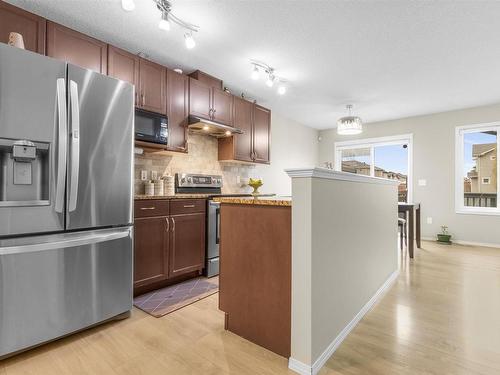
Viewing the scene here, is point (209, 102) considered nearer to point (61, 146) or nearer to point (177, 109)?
point (177, 109)

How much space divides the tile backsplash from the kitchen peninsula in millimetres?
1630

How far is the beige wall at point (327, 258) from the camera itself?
144 centimetres

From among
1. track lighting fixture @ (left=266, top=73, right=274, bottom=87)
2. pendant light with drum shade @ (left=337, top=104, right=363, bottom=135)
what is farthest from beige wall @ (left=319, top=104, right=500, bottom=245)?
track lighting fixture @ (left=266, top=73, right=274, bottom=87)

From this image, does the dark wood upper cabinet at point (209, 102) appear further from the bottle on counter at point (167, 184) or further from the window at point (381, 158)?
the window at point (381, 158)

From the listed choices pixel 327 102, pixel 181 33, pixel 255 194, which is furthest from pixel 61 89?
pixel 327 102

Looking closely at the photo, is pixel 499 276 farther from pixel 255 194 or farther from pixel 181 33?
pixel 181 33

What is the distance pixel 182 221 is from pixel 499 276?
3.54 m

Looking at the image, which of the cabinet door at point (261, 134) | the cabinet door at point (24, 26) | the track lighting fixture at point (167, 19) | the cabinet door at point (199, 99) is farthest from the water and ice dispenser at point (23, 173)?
the cabinet door at point (261, 134)

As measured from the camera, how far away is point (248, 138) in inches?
159

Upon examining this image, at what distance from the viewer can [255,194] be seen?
6.40ft

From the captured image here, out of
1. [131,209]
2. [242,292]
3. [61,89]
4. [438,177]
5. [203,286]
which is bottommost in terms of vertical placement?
[203,286]

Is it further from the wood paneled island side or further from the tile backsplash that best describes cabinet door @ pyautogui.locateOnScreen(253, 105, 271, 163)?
the wood paneled island side

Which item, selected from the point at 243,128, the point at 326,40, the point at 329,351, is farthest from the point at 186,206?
the point at 326,40

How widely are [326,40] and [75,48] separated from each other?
7.31 ft
